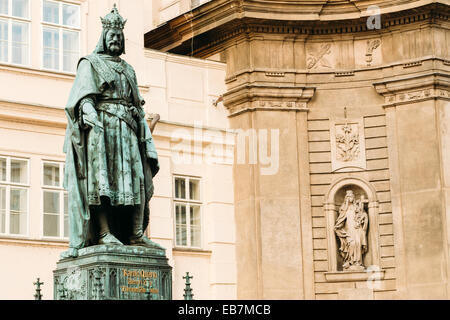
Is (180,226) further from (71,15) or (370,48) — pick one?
(370,48)

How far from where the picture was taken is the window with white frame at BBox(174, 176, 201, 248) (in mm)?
23219

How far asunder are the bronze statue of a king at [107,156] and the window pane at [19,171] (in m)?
9.05

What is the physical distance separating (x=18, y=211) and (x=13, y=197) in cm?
27

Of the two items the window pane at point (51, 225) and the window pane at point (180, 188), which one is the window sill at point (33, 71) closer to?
the window pane at point (51, 225)

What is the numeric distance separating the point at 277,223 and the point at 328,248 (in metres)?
1.22

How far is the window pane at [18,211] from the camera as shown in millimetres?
20797

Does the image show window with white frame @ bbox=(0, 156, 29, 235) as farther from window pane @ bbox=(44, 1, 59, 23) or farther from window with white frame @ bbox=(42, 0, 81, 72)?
window pane @ bbox=(44, 1, 59, 23)

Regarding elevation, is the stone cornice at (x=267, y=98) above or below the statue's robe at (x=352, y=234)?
above

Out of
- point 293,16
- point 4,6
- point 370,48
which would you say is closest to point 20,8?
point 4,6

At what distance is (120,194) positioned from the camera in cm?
1188

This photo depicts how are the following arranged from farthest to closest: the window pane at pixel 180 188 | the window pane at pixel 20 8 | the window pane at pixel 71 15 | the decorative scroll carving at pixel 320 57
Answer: the decorative scroll carving at pixel 320 57 → the window pane at pixel 180 188 → the window pane at pixel 71 15 → the window pane at pixel 20 8

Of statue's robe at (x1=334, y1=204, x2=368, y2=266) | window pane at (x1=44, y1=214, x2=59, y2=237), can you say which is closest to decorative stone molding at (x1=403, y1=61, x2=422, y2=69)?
statue's robe at (x1=334, y1=204, x2=368, y2=266)

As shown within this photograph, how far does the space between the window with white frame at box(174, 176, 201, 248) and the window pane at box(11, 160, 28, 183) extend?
11.0 ft

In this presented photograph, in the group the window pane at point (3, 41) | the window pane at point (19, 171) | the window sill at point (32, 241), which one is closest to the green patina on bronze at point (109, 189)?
the window sill at point (32, 241)
